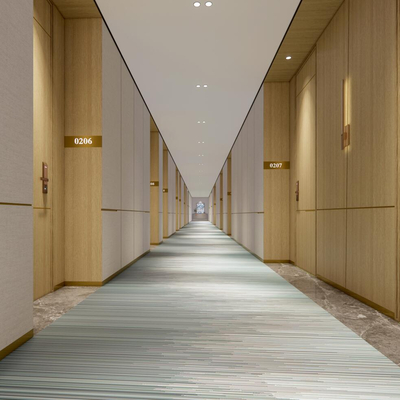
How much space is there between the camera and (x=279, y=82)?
7.66 meters

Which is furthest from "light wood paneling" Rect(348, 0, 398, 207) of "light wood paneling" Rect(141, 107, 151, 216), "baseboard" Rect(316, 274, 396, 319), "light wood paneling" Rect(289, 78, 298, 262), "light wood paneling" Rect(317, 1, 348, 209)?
"light wood paneling" Rect(141, 107, 151, 216)

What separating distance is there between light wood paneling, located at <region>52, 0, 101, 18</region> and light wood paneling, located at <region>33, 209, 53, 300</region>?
272cm

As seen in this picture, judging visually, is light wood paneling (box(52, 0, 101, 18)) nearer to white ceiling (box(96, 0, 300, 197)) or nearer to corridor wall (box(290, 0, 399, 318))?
white ceiling (box(96, 0, 300, 197))

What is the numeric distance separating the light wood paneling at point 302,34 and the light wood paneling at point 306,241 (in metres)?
2.76

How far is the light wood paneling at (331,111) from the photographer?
15.8 ft

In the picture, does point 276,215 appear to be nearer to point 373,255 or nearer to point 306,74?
point 306,74

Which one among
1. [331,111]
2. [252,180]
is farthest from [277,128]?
[331,111]

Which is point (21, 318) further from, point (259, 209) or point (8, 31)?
point (259, 209)

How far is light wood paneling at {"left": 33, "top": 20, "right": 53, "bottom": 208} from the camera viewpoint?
4320 mm

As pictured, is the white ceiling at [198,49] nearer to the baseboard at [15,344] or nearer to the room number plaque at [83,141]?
the room number plaque at [83,141]

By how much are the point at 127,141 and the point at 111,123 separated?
1.23 meters

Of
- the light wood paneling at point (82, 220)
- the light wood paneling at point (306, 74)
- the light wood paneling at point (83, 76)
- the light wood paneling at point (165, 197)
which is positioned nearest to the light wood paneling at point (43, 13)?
the light wood paneling at point (83, 76)

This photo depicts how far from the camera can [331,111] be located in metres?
5.25

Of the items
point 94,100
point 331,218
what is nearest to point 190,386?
point 331,218
